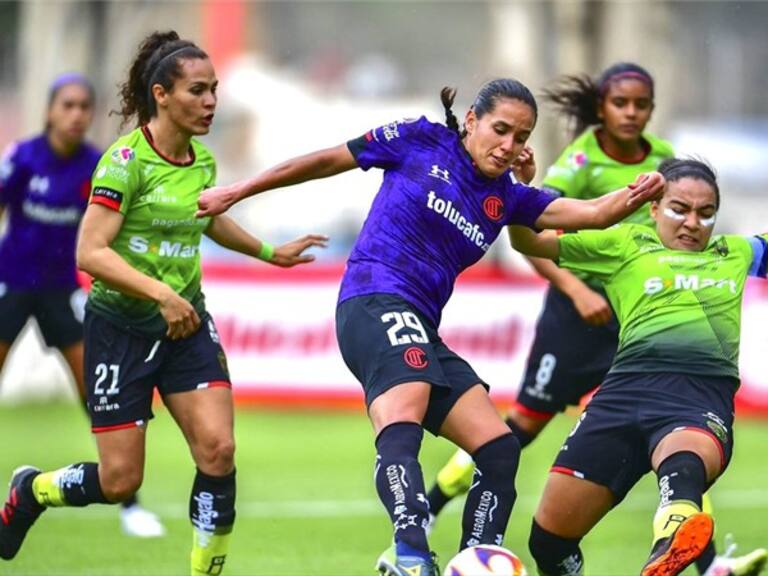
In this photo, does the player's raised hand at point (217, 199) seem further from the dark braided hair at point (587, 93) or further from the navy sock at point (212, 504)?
the dark braided hair at point (587, 93)

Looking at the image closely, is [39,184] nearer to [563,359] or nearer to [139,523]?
[139,523]

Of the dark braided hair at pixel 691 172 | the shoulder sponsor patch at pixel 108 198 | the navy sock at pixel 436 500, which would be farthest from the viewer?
the navy sock at pixel 436 500

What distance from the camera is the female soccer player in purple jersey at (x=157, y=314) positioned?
288 inches

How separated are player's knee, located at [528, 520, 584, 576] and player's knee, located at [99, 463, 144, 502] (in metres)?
1.76

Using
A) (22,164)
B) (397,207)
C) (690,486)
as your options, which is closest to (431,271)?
(397,207)

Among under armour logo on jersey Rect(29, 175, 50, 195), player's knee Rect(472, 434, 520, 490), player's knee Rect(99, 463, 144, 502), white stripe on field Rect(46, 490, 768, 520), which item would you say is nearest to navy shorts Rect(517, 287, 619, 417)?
white stripe on field Rect(46, 490, 768, 520)

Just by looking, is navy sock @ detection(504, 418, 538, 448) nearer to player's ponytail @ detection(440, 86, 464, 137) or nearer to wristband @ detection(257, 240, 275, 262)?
wristband @ detection(257, 240, 275, 262)

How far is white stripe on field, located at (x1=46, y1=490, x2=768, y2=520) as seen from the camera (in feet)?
33.7

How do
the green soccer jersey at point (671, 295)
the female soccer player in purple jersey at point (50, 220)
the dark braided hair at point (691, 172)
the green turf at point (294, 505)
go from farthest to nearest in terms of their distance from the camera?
the female soccer player in purple jersey at point (50, 220)
the green turf at point (294, 505)
the dark braided hair at point (691, 172)
the green soccer jersey at point (671, 295)

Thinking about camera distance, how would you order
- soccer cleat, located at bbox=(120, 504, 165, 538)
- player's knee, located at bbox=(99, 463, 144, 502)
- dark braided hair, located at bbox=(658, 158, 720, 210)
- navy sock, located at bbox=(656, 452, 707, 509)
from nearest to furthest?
navy sock, located at bbox=(656, 452, 707, 509)
dark braided hair, located at bbox=(658, 158, 720, 210)
player's knee, located at bbox=(99, 463, 144, 502)
soccer cleat, located at bbox=(120, 504, 165, 538)

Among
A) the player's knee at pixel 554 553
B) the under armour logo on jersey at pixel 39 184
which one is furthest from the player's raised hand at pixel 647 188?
the under armour logo on jersey at pixel 39 184

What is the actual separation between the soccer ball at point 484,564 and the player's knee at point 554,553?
89 cm

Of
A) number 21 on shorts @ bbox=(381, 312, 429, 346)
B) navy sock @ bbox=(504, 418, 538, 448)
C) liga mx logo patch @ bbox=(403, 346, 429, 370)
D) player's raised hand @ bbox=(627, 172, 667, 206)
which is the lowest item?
navy sock @ bbox=(504, 418, 538, 448)

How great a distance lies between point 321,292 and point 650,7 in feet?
21.2
